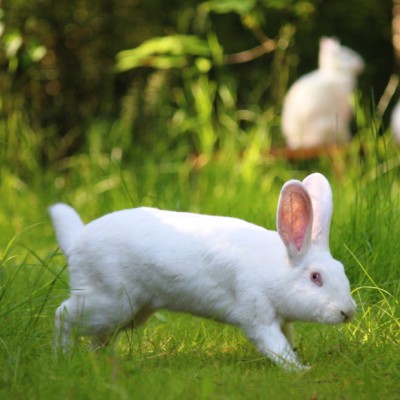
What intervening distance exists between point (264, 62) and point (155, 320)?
22.2 ft

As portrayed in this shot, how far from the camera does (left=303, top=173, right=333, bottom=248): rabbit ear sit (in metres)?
3.25

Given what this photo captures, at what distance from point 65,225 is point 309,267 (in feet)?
3.21

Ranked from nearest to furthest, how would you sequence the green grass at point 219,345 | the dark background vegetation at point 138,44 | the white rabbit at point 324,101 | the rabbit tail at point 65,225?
the green grass at point 219,345, the rabbit tail at point 65,225, the white rabbit at point 324,101, the dark background vegetation at point 138,44

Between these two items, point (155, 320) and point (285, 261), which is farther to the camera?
point (155, 320)

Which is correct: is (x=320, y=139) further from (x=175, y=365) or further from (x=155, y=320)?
(x=175, y=365)

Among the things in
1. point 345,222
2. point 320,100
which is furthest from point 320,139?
point 345,222

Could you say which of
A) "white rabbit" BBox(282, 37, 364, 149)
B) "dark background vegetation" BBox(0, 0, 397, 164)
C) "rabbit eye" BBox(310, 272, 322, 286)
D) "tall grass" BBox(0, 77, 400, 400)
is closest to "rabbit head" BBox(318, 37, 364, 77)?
"white rabbit" BBox(282, 37, 364, 149)

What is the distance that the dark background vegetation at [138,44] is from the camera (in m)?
8.82

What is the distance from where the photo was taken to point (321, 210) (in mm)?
3262

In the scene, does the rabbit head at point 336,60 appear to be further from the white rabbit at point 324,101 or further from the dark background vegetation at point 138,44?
the dark background vegetation at point 138,44

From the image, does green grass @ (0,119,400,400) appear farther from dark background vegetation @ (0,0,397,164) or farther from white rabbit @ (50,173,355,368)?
dark background vegetation @ (0,0,397,164)

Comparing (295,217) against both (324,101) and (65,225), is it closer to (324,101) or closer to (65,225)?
(65,225)

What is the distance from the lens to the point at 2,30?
6621mm

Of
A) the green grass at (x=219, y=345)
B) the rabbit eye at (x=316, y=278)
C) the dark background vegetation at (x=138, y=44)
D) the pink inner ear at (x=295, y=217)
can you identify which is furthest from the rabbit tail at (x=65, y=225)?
the dark background vegetation at (x=138, y=44)
